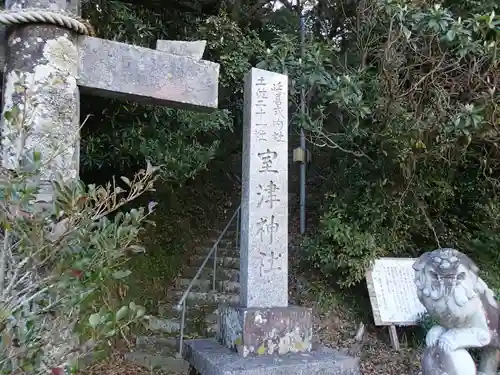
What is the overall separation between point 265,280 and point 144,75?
1.86 meters

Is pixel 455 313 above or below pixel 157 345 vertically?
above

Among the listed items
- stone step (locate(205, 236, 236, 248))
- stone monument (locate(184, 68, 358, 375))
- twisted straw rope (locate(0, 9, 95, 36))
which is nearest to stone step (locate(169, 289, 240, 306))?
stone step (locate(205, 236, 236, 248))

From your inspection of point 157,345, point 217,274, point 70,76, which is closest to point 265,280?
point 70,76

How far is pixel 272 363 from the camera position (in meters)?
3.01

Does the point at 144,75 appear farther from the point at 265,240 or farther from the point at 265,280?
the point at 265,280

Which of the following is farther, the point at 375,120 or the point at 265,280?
the point at 375,120

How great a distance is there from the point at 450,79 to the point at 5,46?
451 cm

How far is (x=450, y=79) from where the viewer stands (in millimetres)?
5117

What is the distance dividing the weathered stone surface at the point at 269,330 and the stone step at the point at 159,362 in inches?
59.9

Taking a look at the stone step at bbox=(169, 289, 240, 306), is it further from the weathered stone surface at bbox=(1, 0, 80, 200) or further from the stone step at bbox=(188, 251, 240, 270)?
the weathered stone surface at bbox=(1, 0, 80, 200)

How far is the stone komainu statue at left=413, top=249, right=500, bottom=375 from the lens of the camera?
9.21 ft

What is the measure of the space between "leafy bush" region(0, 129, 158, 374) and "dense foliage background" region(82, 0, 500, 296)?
11.3ft

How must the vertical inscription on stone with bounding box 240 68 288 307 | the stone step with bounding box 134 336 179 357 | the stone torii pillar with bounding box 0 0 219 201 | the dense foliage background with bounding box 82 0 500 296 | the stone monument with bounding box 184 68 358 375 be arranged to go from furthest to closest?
the stone step with bounding box 134 336 179 357 < the dense foliage background with bounding box 82 0 500 296 < the vertical inscription on stone with bounding box 240 68 288 307 < the stone monument with bounding box 184 68 358 375 < the stone torii pillar with bounding box 0 0 219 201

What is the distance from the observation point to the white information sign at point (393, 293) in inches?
203
